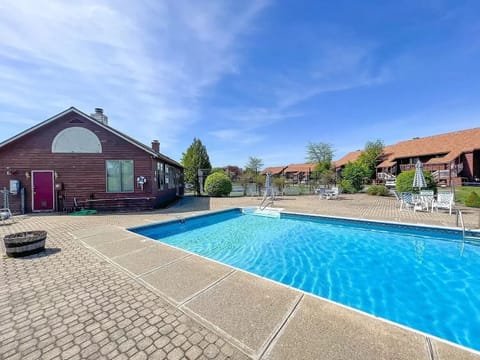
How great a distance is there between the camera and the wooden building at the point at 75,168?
954 centimetres

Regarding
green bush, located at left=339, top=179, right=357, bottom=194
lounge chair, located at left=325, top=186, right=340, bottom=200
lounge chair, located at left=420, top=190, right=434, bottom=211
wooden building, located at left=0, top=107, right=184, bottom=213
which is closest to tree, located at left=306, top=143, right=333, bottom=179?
green bush, located at left=339, top=179, right=357, bottom=194

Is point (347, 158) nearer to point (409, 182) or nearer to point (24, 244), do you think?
point (409, 182)

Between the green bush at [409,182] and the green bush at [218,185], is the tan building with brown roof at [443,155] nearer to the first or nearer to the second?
the green bush at [409,182]

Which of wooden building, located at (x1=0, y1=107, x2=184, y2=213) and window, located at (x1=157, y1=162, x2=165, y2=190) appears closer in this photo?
wooden building, located at (x1=0, y1=107, x2=184, y2=213)

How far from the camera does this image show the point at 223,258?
5.23m

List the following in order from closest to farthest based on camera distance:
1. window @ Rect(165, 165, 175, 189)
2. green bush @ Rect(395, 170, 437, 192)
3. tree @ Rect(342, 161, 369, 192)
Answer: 1. green bush @ Rect(395, 170, 437, 192)
2. window @ Rect(165, 165, 175, 189)
3. tree @ Rect(342, 161, 369, 192)

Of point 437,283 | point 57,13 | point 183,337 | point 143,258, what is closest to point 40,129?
point 57,13

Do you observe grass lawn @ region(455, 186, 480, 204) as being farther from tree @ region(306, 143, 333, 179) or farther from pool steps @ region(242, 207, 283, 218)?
tree @ region(306, 143, 333, 179)

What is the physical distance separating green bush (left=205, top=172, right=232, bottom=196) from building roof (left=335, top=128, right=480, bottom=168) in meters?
26.0

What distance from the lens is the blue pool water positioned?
323 cm

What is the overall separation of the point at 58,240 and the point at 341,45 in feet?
40.9

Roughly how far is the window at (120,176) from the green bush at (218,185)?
278 inches

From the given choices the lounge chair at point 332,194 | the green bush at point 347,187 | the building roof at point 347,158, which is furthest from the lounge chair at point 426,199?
the building roof at point 347,158

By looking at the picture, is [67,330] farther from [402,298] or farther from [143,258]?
[402,298]
